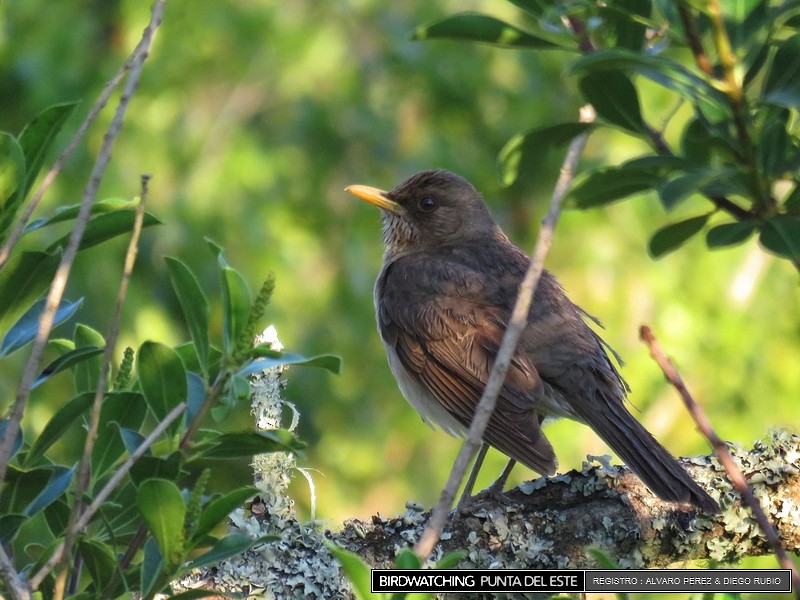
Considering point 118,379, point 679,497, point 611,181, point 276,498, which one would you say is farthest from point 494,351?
point 611,181

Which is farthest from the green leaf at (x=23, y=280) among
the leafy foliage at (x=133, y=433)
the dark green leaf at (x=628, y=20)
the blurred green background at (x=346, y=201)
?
the blurred green background at (x=346, y=201)

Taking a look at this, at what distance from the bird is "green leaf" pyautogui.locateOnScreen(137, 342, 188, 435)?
2201 mm

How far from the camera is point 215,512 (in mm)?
1970

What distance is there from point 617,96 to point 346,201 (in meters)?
6.62

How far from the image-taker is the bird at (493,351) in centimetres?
454

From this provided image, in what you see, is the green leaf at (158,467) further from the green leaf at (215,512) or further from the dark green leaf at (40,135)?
the dark green leaf at (40,135)

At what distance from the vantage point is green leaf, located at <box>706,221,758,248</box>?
5.89ft

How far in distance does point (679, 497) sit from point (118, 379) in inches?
76.1

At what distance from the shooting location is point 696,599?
193cm

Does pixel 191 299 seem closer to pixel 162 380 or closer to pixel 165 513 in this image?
pixel 162 380

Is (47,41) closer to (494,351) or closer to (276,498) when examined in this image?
(494,351)

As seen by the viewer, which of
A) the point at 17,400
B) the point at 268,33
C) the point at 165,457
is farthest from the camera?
the point at 268,33

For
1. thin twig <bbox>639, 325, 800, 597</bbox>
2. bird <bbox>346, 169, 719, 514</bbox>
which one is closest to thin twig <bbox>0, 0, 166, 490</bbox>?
thin twig <bbox>639, 325, 800, 597</bbox>

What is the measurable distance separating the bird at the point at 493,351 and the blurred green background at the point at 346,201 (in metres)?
1.90
